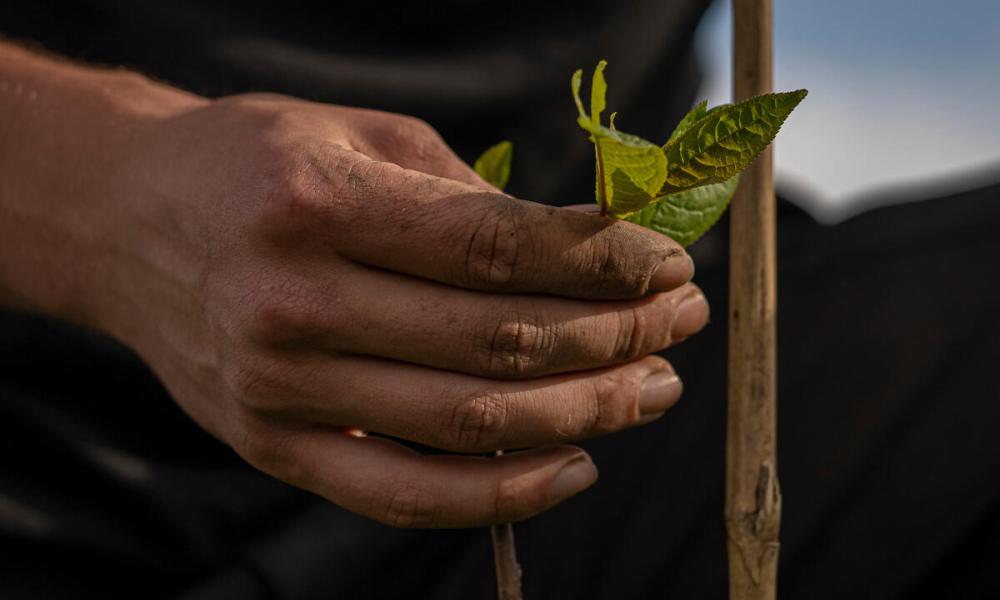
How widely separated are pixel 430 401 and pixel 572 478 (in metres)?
0.14

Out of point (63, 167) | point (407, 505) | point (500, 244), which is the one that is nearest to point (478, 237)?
point (500, 244)

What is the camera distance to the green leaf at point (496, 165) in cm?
77

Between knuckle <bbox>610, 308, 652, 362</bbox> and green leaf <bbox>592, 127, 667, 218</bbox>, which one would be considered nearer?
green leaf <bbox>592, 127, 667, 218</bbox>

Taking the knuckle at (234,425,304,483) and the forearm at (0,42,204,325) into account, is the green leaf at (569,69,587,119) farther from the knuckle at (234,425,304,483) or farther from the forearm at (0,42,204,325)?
the forearm at (0,42,204,325)

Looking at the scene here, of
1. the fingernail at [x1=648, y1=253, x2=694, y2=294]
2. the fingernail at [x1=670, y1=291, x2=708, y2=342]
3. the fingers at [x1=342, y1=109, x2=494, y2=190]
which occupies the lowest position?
the fingernail at [x1=670, y1=291, x2=708, y2=342]

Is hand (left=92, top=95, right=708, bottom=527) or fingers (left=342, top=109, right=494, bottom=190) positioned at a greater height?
fingers (left=342, top=109, right=494, bottom=190)

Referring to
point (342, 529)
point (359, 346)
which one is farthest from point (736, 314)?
point (342, 529)

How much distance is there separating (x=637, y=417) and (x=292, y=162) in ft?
1.08

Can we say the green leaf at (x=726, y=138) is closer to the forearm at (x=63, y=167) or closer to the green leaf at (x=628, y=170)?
the green leaf at (x=628, y=170)

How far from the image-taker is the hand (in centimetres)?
62

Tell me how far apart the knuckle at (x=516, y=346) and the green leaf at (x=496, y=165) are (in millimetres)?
178

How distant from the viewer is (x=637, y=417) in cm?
72

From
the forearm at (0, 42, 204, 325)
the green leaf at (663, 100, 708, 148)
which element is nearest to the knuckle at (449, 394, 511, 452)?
the green leaf at (663, 100, 708, 148)

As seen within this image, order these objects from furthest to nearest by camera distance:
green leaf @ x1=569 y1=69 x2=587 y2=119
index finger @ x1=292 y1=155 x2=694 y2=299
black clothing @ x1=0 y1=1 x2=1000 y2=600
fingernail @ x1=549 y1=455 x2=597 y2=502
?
black clothing @ x1=0 y1=1 x2=1000 y2=600 < fingernail @ x1=549 y1=455 x2=597 y2=502 < index finger @ x1=292 y1=155 x2=694 y2=299 < green leaf @ x1=569 y1=69 x2=587 y2=119
